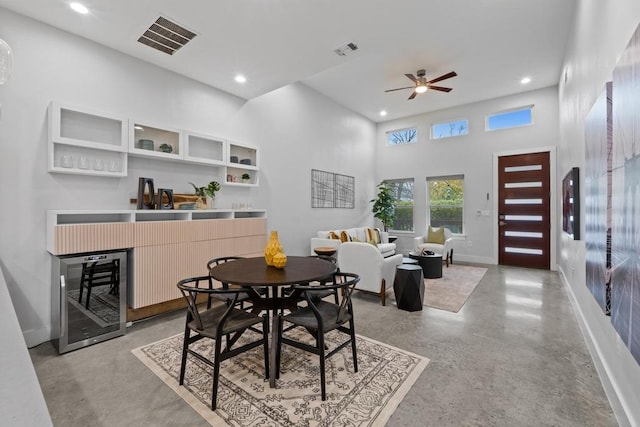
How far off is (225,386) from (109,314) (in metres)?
1.75

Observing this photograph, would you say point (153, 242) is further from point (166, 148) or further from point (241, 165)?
point (241, 165)

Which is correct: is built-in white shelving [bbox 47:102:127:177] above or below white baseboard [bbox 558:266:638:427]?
above

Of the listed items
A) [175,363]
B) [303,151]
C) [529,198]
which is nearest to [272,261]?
[175,363]

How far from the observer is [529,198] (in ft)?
20.4

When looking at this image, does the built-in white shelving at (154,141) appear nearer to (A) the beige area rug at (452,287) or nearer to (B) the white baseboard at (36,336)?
(B) the white baseboard at (36,336)

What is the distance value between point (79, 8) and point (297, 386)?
3.87m

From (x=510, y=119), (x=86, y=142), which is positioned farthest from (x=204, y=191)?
(x=510, y=119)

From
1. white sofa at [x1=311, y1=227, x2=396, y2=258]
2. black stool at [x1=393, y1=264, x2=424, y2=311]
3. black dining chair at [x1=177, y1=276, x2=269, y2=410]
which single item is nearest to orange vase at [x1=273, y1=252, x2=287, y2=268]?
black dining chair at [x1=177, y1=276, x2=269, y2=410]

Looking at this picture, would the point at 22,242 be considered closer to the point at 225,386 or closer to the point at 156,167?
the point at 156,167

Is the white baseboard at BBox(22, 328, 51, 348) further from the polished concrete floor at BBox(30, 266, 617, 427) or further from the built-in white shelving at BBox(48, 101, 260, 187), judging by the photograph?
the built-in white shelving at BBox(48, 101, 260, 187)

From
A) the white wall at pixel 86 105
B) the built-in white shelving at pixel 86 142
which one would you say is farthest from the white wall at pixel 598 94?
the built-in white shelving at pixel 86 142

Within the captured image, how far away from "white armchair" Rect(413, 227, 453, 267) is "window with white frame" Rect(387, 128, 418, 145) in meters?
2.64

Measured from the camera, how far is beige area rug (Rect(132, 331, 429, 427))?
1819mm

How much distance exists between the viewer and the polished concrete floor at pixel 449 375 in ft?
6.03
